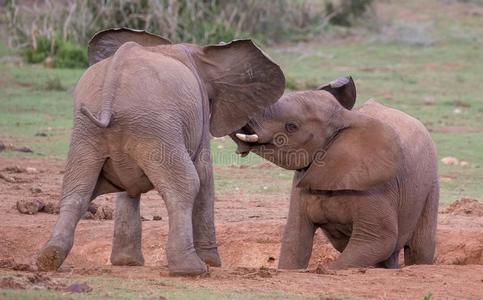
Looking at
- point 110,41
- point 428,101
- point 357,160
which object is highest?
point 110,41

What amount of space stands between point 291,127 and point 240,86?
39cm

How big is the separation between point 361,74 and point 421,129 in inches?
391

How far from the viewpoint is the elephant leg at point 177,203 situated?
654 centimetres

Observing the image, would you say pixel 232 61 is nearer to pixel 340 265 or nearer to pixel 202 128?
pixel 202 128

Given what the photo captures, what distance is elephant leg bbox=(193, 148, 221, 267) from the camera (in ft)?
23.3

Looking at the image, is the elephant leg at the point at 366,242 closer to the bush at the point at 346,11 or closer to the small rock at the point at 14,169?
the small rock at the point at 14,169

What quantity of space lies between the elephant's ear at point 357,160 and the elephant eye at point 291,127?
236 millimetres

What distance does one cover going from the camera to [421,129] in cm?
822

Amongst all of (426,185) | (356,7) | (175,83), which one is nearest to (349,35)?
(356,7)

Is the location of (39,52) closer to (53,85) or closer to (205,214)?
(53,85)

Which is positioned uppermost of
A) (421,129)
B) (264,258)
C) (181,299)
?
(421,129)

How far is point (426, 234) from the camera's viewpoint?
830 cm

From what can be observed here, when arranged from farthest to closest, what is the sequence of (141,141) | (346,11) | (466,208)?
1. (346,11)
2. (466,208)
3. (141,141)

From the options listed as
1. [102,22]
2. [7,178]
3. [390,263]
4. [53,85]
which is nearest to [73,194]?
[390,263]
